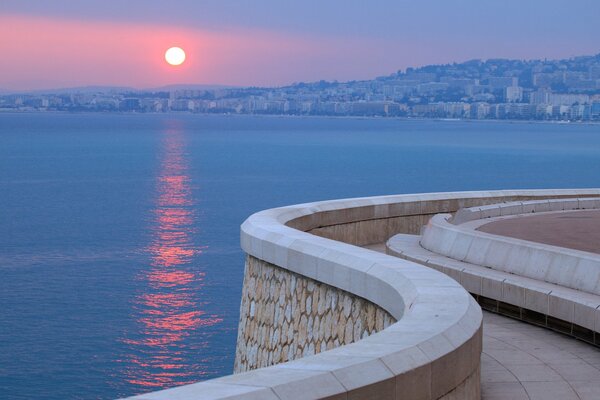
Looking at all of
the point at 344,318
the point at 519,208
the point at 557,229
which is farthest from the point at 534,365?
the point at 519,208

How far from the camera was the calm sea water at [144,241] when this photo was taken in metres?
30.8

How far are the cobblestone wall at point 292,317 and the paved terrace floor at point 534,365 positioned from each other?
42.0 inches

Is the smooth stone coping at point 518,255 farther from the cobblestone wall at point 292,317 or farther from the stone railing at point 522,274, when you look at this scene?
the cobblestone wall at point 292,317

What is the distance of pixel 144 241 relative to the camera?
5400 cm

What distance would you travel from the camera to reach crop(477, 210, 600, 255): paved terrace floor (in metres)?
13.4

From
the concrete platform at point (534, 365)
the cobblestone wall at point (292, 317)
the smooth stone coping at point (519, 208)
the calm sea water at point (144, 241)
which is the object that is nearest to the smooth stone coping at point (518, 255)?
the concrete platform at point (534, 365)

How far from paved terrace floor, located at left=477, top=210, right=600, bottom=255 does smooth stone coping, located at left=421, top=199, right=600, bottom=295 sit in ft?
2.25

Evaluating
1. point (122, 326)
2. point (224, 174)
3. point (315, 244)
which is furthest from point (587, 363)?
point (224, 174)

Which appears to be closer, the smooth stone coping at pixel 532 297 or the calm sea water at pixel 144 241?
the smooth stone coping at pixel 532 297

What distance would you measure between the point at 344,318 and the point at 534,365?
1.75 meters

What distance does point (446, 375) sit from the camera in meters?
6.78

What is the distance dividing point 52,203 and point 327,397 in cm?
6953

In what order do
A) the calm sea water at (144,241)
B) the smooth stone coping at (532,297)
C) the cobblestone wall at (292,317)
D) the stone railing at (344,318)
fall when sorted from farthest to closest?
the calm sea water at (144,241) < the smooth stone coping at (532,297) < the cobblestone wall at (292,317) < the stone railing at (344,318)

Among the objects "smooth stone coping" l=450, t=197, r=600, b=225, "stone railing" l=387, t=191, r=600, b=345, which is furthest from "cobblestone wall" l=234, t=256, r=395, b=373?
"smooth stone coping" l=450, t=197, r=600, b=225
